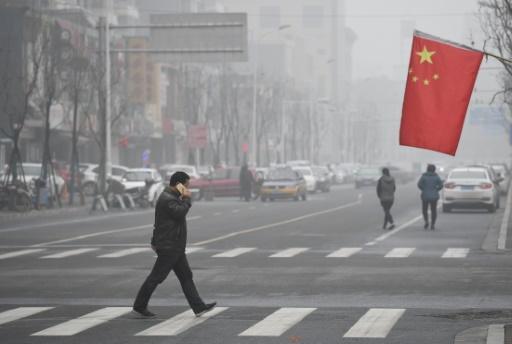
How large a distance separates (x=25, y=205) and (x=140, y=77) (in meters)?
43.7

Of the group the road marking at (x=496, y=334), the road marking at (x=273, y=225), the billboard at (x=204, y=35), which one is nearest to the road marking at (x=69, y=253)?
the road marking at (x=273, y=225)

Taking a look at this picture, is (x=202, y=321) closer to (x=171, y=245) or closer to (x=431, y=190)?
(x=171, y=245)

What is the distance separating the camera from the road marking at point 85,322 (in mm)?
15023

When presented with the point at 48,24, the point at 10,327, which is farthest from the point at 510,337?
the point at 48,24

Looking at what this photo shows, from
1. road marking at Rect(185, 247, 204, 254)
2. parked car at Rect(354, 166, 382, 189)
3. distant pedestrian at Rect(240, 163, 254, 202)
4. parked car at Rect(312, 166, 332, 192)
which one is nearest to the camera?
road marking at Rect(185, 247, 204, 254)

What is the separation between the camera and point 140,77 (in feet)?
303

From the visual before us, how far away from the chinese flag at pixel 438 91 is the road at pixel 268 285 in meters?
2.09

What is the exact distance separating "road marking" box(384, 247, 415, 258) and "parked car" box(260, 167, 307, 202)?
→ 3692 cm

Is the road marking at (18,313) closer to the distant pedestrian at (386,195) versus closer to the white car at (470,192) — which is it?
the distant pedestrian at (386,195)

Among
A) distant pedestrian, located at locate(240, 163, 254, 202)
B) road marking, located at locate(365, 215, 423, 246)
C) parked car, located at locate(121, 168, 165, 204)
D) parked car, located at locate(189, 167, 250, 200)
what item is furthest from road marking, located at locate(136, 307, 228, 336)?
parked car, located at locate(189, 167, 250, 200)

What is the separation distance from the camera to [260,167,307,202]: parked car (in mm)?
66250

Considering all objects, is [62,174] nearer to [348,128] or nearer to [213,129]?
[213,129]

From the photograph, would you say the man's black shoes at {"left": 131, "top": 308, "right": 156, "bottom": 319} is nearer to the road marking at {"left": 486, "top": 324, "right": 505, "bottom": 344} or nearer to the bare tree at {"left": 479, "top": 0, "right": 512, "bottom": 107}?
the road marking at {"left": 486, "top": 324, "right": 505, "bottom": 344}

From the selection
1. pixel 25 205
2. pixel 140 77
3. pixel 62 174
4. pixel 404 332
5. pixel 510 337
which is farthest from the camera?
pixel 140 77
